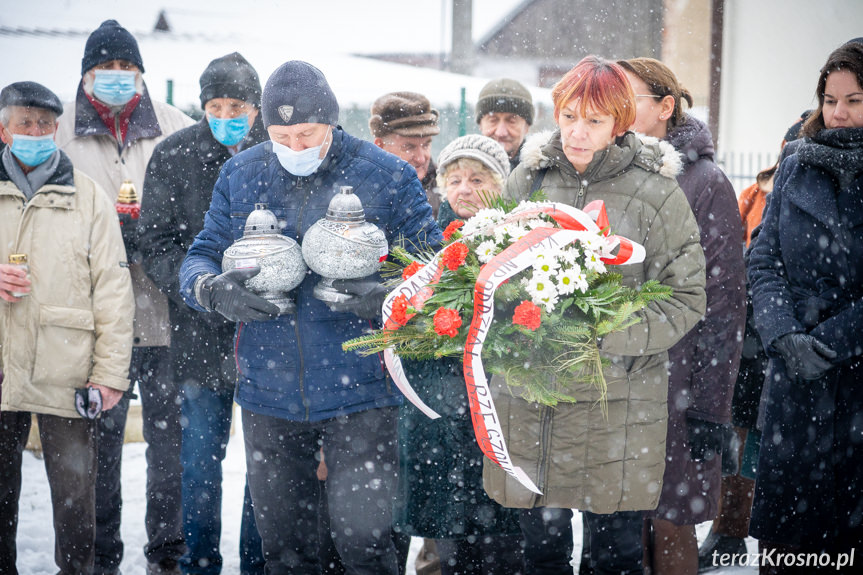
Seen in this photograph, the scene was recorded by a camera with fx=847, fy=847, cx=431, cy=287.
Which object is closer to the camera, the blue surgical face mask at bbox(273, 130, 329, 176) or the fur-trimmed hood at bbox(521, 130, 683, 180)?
the fur-trimmed hood at bbox(521, 130, 683, 180)

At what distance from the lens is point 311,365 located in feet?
10.8

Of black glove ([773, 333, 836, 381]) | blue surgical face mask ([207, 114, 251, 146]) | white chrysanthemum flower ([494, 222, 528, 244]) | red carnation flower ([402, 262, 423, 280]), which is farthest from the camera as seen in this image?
blue surgical face mask ([207, 114, 251, 146])

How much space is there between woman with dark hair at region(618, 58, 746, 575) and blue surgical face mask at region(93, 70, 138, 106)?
Result: 10.4 ft

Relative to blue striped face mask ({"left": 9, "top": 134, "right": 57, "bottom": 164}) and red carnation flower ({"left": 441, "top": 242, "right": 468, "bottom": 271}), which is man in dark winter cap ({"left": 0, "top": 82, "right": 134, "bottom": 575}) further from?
Answer: red carnation flower ({"left": 441, "top": 242, "right": 468, "bottom": 271})

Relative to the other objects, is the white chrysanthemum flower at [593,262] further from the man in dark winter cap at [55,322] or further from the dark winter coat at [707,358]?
the man in dark winter cap at [55,322]

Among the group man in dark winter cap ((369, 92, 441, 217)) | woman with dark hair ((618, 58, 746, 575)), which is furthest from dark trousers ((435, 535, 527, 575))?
man in dark winter cap ((369, 92, 441, 217))

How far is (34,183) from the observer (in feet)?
13.8

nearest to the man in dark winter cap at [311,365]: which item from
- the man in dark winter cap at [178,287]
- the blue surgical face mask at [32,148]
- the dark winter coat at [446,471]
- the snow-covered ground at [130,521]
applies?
the dark winter coat at [446,471]

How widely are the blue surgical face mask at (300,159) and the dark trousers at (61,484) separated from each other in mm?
1710

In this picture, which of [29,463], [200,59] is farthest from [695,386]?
[200,59]

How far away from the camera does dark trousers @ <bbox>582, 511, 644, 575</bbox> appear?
10.5 feet

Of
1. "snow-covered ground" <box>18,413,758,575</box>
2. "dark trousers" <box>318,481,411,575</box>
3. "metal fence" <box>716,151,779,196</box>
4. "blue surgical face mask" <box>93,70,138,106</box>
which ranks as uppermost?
"blue surgical face mask" <box>93,70,138,106</box>

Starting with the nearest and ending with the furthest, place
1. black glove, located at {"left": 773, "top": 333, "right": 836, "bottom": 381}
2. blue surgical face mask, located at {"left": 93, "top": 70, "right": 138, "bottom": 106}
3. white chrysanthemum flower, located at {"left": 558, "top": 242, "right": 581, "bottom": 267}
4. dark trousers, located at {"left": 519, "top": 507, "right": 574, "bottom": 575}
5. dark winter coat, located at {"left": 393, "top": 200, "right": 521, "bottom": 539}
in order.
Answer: white chrysanthemum flower, located at {"left": 558, "top": 242, "right": 581, "bottom": 267} → dark trousers, located at {"left": 519, "top": 507, "right": 574, "bottom": 575} → black glove, located at {"left": 773, "top": 333, "right": 836, "bottom": 381} → dark winter coat, located at {"left": 393, "top": 200, "right": 521, "bottom": 539} → blue surgical face mask, located at {"left": 93, "top": 70, "right": 138, "bottom": 106}

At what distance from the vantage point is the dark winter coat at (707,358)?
3598 millimetres
